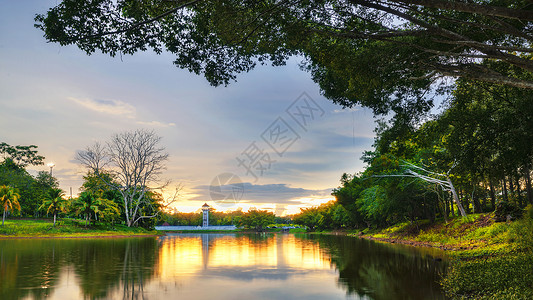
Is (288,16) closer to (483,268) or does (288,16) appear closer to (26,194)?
(483,268)

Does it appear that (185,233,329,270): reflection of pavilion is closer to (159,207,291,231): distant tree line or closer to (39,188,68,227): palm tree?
(39,188,68,227): palm tree

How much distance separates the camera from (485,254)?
1587cm

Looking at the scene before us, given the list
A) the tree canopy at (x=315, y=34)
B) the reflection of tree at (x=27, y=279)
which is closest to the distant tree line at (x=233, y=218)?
the reflection of tree at (x=27, y=279)

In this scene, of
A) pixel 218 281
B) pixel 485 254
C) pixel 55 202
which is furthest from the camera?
pixel 55 202

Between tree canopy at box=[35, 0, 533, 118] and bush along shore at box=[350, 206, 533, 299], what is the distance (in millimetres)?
4880

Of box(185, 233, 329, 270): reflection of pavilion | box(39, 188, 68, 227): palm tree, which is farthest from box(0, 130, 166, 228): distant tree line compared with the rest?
box(185, 233, 329, 270): reflection of pavilion

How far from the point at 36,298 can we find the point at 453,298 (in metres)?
9.96

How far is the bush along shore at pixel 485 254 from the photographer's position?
26.2ft

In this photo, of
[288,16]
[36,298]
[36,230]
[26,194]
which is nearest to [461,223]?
[288,16]

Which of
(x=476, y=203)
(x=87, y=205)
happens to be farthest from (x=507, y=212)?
(x=87, y=205)

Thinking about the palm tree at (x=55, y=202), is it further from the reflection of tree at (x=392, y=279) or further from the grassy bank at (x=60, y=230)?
the reflection of tree at (x=392, y=279)

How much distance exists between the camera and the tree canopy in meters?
8.60

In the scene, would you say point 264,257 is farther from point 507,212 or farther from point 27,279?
point 507,212

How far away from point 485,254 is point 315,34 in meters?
13.4
